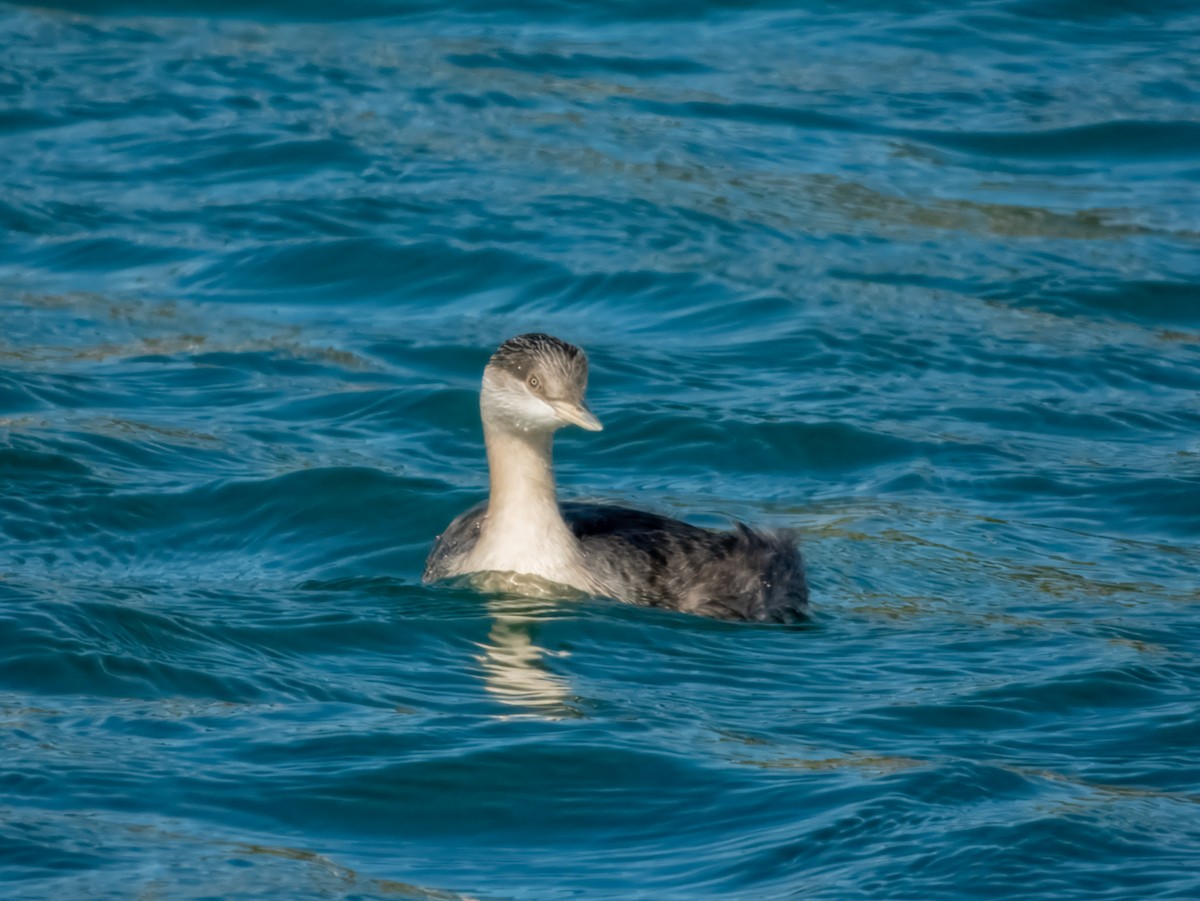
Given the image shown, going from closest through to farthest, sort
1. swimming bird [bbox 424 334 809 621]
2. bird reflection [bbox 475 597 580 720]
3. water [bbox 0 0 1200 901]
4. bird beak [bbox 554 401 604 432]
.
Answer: water [bbox 0 0 1200 901] → bird reflection [bbox 475 597 580 720] → bird beak [bbox 554 401 604 432] → swimming bird [bbox 424 334 809 621]

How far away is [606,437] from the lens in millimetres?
12758

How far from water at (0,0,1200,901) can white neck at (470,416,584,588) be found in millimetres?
209

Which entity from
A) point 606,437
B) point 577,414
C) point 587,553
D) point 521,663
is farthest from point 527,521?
point 606,437

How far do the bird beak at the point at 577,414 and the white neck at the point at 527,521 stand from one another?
1.17 feet

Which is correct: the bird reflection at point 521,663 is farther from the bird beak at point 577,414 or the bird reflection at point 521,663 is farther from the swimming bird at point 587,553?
the bird beak at point 577,414

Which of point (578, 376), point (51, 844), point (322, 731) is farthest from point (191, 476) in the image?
point (51, 844)

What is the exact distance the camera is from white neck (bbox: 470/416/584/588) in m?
9.77

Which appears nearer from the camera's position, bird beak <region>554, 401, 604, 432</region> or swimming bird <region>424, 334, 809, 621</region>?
bird beak <region>554, 401, 604, 432</region>

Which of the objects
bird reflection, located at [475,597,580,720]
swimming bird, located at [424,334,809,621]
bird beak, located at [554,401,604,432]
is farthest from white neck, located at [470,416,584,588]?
bird beak, located at [554,401,604,432]

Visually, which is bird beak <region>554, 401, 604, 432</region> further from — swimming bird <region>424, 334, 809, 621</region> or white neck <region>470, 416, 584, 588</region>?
white neck <region>470, 416, 584, 588</region>

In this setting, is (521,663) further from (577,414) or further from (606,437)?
(606,437)

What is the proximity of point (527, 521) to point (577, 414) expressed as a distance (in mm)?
689

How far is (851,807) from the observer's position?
7.38 meters

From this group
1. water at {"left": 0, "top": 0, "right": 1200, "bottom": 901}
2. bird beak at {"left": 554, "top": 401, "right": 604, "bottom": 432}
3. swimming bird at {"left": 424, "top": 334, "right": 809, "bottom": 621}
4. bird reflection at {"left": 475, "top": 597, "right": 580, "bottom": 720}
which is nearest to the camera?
water at {"left": 0, "top": 0, "right": 1200, "bottom": 901}
